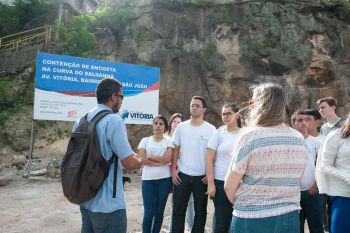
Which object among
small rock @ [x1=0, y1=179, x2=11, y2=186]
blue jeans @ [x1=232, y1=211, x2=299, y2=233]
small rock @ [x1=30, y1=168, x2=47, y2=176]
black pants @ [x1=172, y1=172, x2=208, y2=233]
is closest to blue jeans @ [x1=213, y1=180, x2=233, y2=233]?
black pants @ [x1=172, y1=172, x2=208, y2=233]

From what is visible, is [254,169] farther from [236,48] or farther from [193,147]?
[236,48]

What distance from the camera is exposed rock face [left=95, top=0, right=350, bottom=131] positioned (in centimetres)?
1362

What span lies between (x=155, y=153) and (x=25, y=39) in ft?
43.7

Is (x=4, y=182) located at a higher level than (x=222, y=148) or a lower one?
lower

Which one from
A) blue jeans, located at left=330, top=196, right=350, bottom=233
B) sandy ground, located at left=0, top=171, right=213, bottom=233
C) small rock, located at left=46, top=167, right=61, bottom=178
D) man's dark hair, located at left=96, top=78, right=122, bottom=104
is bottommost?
sandy ground, located at left=0, top=171, right=213, bottom=233

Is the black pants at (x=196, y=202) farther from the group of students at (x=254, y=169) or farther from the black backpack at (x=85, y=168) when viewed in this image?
the black backpack at (x=85, y=168)

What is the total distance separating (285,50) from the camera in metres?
14.6

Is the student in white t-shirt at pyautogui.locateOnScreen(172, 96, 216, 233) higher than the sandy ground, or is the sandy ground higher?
the student in white t-shirt at pyautogui.locateOnScreen(172, 96, 216, 233)

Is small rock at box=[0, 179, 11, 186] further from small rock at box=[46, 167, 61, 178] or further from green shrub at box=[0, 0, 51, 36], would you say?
green shrub at box=[0, 0, 51, 36]

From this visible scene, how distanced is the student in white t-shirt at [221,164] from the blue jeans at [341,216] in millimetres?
1139

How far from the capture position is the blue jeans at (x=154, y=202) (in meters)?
4.06

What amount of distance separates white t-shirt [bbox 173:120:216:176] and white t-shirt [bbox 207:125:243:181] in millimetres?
260

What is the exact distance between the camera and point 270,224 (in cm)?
196


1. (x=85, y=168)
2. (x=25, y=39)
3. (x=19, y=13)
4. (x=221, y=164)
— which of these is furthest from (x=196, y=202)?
(x=19, y=13)
